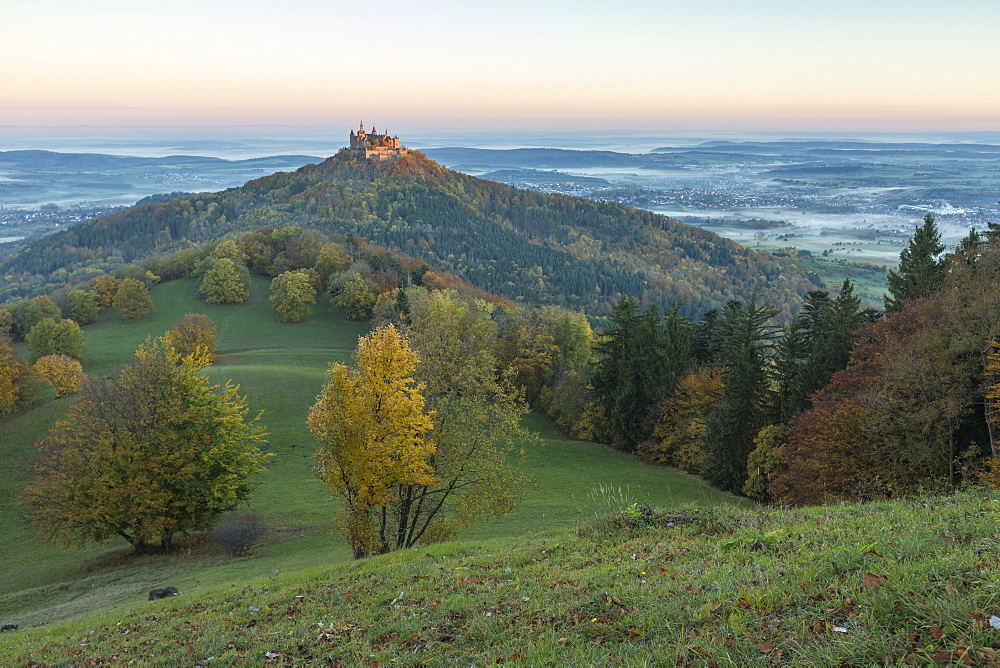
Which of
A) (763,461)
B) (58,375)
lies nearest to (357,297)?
(58,375)

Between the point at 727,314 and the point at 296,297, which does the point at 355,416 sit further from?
the point at 296,297

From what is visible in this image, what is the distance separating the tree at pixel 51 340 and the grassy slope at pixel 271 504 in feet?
11.5

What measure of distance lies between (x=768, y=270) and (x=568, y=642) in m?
193

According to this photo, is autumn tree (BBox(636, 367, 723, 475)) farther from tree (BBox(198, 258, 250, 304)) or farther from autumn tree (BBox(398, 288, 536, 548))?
tree (BBox(198, 258, 250, 304))

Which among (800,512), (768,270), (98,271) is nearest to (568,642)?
(800,512)

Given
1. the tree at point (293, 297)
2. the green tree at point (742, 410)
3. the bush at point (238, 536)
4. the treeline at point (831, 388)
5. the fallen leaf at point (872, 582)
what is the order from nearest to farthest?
the fallen leaf at point (872, 582) → the treeline at point (831, 388) → the bush at point (238, 536) → the green tree at point (742, 410) → the tree at point (293, 297)

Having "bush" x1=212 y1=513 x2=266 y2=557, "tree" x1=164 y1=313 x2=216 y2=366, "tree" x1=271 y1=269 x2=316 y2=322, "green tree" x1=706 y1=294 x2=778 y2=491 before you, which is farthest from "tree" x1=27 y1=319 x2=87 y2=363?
"green tree" x1=706 y1=294 x2=778 y2=491

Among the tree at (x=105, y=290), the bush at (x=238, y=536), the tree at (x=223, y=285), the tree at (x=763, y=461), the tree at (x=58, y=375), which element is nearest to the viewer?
the bush at (x=238, y=536)

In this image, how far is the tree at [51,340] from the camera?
65.9 m

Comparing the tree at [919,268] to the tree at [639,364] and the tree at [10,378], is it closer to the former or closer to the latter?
the tree at [639,364]

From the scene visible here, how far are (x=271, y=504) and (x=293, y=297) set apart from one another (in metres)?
59.4

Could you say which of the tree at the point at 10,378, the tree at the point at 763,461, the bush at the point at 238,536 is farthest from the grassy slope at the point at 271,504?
the tree at the point at 763,461

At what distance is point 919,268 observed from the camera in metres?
35.9

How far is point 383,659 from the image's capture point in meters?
7.88
